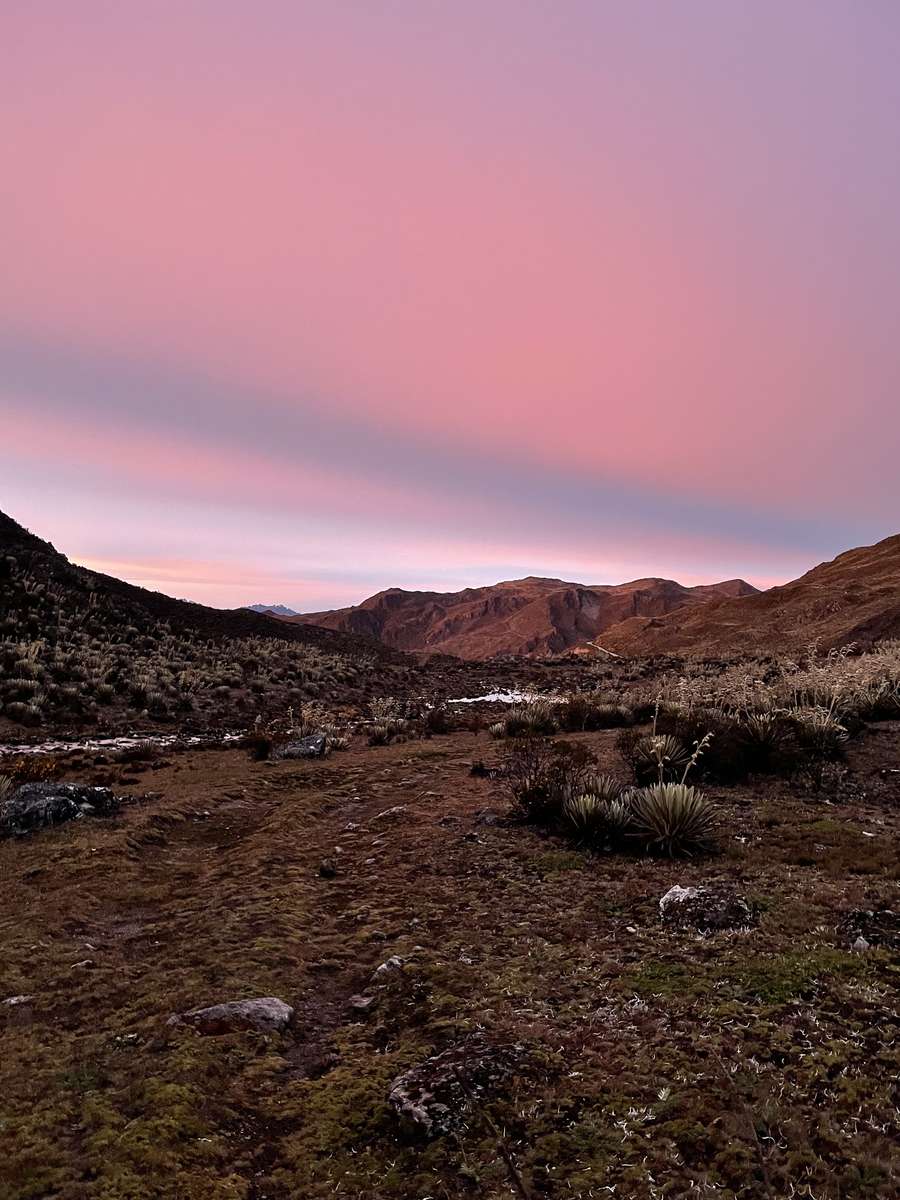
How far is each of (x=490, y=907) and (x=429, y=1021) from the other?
1.95 m

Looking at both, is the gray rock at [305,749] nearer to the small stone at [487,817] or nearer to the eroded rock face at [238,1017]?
the small stone at [487,817]

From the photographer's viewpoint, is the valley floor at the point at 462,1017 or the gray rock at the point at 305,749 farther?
the gray rock at the point at 305,749

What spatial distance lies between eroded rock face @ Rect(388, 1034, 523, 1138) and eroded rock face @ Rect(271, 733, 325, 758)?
12306mm

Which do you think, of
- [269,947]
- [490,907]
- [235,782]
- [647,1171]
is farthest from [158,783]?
[647,1171]

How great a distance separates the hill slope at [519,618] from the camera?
511 feet

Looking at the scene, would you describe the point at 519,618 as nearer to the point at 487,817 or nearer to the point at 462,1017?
the point at 487,817

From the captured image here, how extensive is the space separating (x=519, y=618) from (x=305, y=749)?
155 m

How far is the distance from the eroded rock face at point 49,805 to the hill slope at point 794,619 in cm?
5186

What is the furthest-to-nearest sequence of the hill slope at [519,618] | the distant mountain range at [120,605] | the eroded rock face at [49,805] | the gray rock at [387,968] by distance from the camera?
1. the hill slope at [519,618]
2. the distant mountain range at [120,605]
3. the eroded rock face at [49,805]
4. the gray rock at [387,968]

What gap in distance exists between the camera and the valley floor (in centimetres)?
301

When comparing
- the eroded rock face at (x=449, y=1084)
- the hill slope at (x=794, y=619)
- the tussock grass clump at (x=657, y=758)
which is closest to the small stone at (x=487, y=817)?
the tussock grass clump at (x=657, y=758)

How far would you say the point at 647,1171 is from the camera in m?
2.84

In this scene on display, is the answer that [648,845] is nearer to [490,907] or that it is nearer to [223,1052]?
[490,907]

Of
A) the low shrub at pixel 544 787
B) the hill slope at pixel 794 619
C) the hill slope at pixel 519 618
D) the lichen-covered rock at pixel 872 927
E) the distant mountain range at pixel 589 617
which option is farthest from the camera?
the hill slope at pixel 519 618
